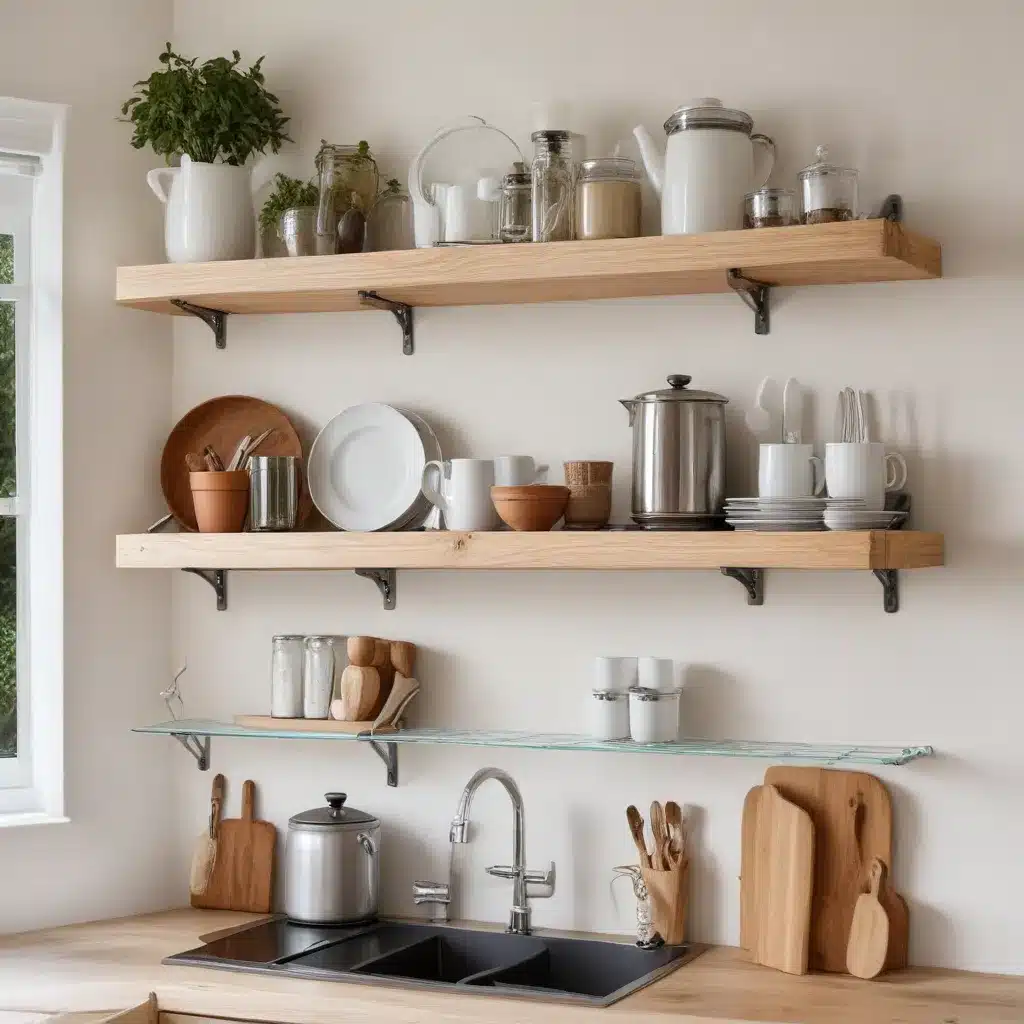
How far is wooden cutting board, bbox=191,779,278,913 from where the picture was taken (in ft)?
10.2

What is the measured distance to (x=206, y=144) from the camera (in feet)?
9.88

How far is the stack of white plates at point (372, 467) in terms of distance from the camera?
3023 mm

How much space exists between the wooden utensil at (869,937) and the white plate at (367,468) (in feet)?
3.66

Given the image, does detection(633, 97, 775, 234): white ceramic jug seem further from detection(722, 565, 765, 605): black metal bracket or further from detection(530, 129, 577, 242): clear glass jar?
detection(722, 565, 765, 605): black metal bracket

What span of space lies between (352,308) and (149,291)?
1.30 feet

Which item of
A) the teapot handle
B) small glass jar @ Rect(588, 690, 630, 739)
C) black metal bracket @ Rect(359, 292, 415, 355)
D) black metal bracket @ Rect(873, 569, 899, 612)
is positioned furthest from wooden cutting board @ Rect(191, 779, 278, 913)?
the teapot handle

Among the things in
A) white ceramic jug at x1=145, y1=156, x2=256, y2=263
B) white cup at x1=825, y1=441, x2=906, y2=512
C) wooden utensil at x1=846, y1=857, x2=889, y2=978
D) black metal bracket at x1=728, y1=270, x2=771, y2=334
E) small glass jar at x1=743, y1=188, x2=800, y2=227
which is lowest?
wooden utensil at x1=846, y1=857, x2=889, y2=978

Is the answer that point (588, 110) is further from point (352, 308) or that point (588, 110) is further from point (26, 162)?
point (26, 162)

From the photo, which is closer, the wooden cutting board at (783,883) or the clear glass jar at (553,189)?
the wooden cutting board at (783,883)

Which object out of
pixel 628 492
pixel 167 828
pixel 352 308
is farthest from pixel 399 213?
pixel 167 828

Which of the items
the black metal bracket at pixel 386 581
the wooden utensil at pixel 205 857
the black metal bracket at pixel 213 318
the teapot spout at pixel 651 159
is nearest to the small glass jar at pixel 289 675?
the black metal bracket at pixel 386 581

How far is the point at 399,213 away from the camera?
9.92 ft

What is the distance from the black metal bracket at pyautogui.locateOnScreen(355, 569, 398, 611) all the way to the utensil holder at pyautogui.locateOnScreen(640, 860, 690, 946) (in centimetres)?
74

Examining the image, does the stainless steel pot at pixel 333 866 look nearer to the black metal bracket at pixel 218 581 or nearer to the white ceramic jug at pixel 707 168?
the black metal bracket at pixel 218 581
